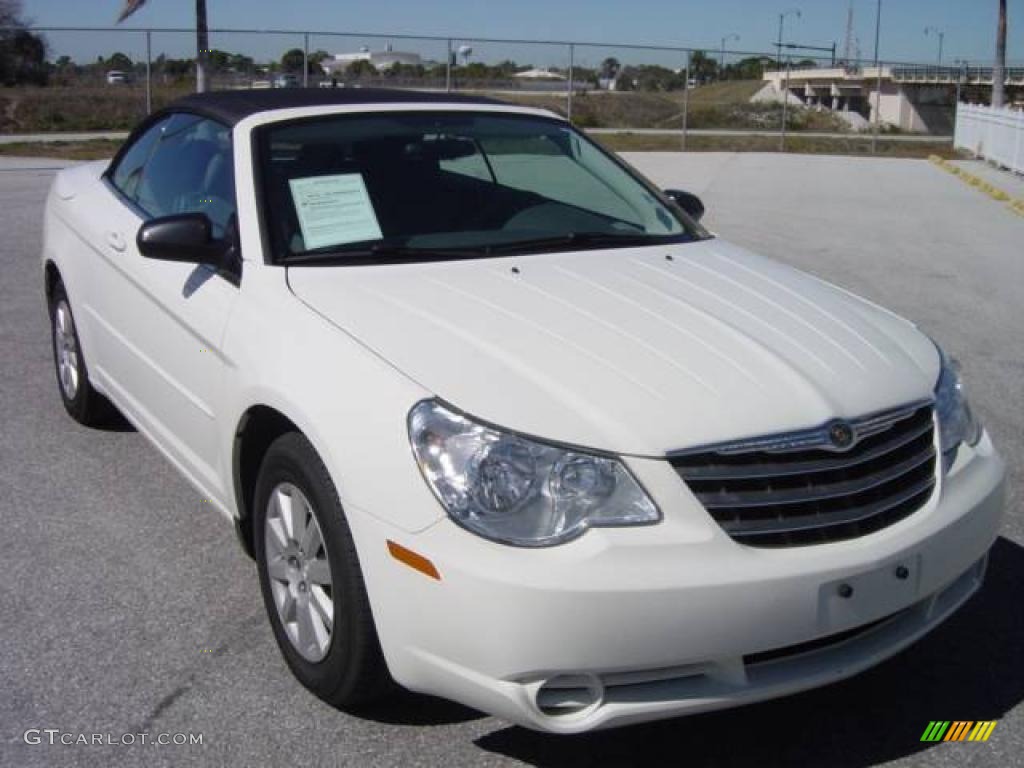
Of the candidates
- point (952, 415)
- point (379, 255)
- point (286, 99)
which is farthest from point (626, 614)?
point (286, 99)

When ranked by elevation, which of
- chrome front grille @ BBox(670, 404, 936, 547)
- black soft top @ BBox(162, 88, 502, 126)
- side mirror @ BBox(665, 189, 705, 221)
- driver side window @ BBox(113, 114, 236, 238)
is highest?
black soft top @ BBox(162, 88, 502, 126)

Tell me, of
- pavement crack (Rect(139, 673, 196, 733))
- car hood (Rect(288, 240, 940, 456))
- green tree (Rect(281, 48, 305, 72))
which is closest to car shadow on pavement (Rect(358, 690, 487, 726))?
pavement crack (Rect(139, 673, 196, 733))

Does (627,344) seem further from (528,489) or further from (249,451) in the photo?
(249,451)

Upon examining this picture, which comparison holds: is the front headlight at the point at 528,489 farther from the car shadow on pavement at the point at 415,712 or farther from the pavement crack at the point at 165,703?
the pavement crack at the point at 165,703

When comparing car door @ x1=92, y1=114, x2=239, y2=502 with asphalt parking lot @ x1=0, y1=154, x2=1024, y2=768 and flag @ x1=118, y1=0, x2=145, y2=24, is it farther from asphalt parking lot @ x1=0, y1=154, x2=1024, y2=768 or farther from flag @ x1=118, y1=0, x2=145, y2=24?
flag @ x1=118, y1=0, x2=145, y2=24

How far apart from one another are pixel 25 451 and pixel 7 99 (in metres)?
24.3

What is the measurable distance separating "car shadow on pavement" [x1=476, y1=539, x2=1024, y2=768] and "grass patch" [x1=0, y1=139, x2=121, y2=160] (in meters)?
19.1

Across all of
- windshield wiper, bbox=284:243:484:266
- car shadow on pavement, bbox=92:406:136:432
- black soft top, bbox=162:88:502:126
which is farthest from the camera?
car shadow on pavement, bbox=92:406:136:432

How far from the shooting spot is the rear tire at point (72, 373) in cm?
527

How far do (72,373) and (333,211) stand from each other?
2.23m

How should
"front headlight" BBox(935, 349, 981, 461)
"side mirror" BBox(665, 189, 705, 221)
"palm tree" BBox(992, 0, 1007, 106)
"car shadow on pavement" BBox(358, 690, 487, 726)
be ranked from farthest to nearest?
1. "palm tree" BBox(992, 0, 1007, 106)
2. "side mirror" BBox(665, 189, 705, 221)
3. "front headlight" BBox(935, 349, 981, 461)
4. "car shadow on pavement" BBox(358, 690, 487, 726)

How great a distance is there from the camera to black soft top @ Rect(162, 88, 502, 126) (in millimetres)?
4270

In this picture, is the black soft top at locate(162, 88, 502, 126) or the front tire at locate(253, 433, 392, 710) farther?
the black soft top at locate(162, 88, 502, 126)

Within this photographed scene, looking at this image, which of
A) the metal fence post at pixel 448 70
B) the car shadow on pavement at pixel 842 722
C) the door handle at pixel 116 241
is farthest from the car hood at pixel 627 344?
the metal fence post at pixel 448 70
